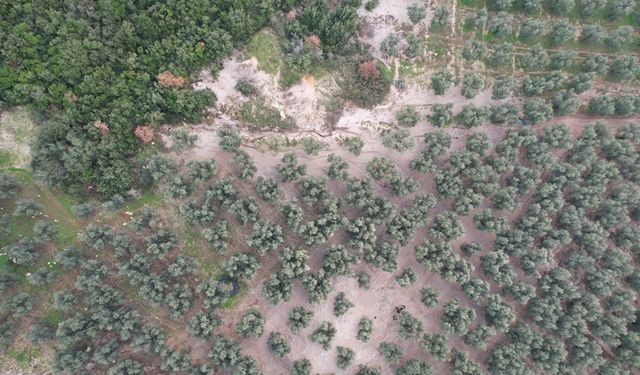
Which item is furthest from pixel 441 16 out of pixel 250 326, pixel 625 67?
pixel 250 326

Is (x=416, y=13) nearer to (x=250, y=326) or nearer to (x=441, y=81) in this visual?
(x=441, y=81)

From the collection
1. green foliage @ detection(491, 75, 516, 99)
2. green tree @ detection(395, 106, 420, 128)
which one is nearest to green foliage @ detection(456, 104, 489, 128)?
green foliage @ detection(491, 75, 516, 99)

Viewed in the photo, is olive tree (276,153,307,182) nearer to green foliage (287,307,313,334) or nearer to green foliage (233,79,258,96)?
green foliage (233,79,258,96)

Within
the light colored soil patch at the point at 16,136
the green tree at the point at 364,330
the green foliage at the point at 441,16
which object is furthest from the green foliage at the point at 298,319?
the green foliage at the point at 441,16

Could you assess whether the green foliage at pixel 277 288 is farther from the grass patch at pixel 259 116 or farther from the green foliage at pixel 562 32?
the green foliage at pixel 562 32

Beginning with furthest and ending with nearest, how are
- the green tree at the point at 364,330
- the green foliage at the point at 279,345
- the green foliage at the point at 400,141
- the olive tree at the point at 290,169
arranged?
the green foliage at the point at 400,141, the olive tree at the point at 290,169, the green tree at the point at 364,330, the green foliage at the point at 279,345

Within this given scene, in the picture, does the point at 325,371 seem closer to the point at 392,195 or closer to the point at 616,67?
the point at 392,195

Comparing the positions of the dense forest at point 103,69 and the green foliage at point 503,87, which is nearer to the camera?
the dense forest at point 103,69
